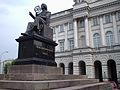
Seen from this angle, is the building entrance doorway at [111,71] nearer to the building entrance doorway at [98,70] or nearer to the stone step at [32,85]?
the building entrance doorway at [98,70]

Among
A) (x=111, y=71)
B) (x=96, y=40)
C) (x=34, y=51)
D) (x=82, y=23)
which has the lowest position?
(x=111, y=71)

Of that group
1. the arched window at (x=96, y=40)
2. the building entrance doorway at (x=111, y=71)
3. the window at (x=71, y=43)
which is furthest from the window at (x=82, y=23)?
the building entrance doorway at (x=111, y=71)

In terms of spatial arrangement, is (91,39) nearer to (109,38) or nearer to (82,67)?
(109,38)

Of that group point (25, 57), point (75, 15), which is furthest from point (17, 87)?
point (75, 15)

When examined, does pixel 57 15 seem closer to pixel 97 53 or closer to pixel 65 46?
pixel 65 46

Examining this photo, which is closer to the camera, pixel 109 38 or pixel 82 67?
pixel 109 38

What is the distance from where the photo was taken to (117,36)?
32500 mm

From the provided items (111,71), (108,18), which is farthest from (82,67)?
(108,18)

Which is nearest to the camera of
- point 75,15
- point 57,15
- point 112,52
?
point 112,52

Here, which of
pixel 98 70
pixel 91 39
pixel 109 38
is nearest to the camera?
pixel 109 38

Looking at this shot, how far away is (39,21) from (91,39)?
87.9 ft

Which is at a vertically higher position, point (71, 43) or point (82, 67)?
point (71, 43)

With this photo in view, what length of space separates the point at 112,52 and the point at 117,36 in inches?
132

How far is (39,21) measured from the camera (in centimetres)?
1022
